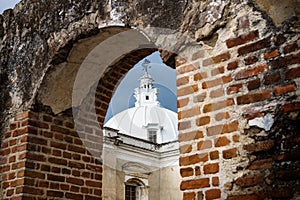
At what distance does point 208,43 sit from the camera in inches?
124

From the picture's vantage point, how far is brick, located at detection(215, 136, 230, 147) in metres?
2.87

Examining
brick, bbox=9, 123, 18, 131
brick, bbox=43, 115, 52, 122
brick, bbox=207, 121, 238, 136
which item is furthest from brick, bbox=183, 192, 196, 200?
brick, bbox=9, 123, 18, 131

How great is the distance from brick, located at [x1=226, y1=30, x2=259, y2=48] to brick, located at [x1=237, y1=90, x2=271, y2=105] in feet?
1.11

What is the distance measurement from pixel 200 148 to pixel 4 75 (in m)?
2.60

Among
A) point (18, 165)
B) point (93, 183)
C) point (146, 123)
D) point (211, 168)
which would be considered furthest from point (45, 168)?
point (146, 123)

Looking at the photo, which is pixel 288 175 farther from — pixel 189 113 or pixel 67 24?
pixel 67 24

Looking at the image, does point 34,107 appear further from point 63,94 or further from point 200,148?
point 200,148

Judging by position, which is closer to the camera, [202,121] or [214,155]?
[214,155]

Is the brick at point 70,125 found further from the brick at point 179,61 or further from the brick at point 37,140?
the brick at point 179,61

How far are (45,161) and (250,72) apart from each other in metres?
2.32

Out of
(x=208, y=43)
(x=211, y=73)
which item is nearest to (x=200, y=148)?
(x=211, y=73)

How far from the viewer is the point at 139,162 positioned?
1873cm

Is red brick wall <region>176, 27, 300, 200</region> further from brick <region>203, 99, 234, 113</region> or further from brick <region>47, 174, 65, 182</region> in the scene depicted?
brick <region>47, 174, 65, 182</region>

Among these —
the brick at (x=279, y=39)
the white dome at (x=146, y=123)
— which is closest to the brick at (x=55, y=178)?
the brick at (x=279, y=39)
